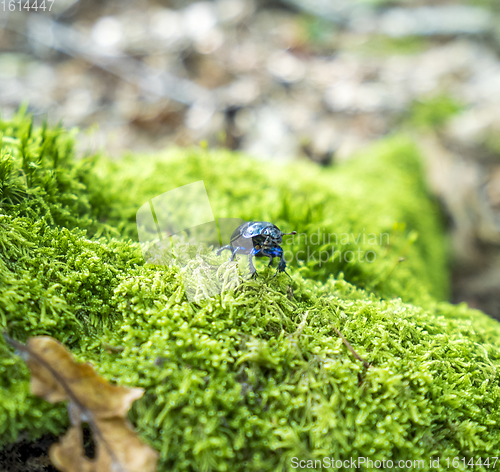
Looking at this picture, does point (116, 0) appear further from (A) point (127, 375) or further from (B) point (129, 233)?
(A) point (127, 375)

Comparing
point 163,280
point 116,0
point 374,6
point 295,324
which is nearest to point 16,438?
point 163,280

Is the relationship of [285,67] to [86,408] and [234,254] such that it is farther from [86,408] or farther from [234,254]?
[86,408]

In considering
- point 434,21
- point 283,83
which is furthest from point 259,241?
point 434,21

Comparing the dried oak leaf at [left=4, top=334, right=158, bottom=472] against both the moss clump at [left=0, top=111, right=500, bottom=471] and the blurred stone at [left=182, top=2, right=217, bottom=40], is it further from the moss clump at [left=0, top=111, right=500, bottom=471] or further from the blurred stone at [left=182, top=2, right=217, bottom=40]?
the blurred stone at [left=182, top=2, right=217, bottom=40]

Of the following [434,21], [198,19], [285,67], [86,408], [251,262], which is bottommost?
[86,408]

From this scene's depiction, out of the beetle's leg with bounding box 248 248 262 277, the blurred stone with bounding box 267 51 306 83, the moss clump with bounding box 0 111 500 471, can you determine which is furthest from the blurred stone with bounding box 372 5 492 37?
the beetle's leg with bounding box 248 248 262 277
